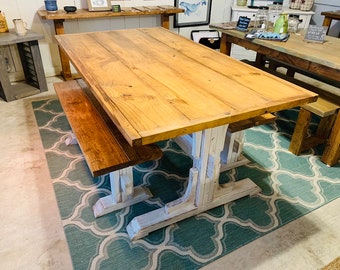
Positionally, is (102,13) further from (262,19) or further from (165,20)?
(262,19)

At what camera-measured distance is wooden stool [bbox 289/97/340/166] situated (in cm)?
180

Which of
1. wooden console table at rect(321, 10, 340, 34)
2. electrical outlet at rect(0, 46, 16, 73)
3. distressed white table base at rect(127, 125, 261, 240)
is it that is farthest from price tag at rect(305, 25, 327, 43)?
electrical outlet at rect(0, 46, 16, 73)

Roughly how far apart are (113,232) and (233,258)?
596 mm

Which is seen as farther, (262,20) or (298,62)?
(262,20)

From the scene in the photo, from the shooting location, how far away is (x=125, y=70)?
137 cm

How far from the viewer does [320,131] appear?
2164mm

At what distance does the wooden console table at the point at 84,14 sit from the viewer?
8.80 feet

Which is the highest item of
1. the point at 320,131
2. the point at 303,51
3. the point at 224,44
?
the point at 303,51

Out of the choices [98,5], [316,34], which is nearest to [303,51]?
[316,34]

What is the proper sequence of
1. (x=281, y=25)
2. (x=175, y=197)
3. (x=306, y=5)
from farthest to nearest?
(x=306, y=5), (x=281, y=25), (x=175, y=197)

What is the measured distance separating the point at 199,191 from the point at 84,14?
222 centimetres

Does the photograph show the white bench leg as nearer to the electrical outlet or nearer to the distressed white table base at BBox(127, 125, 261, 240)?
the distressed white table base at BBox(127, 125, 261, 240)

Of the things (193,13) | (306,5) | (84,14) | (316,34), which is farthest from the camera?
(193,13)

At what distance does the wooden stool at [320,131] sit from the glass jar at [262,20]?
0.85 meters
